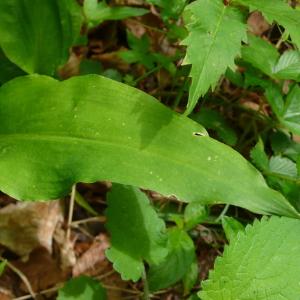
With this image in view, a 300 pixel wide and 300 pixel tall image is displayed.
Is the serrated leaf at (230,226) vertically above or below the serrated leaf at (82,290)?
above

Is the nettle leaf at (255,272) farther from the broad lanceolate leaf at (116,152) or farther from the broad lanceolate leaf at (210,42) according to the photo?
the broad lanceolate leaf at (210,42)

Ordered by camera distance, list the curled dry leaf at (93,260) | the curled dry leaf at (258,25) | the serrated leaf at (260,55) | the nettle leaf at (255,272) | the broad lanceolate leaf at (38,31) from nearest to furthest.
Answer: the nettle leaf at (255,272)
the broad lanceolate leaf at (38,31)
the serrated leaf at (260,55)
the curled dry leaf at (93,260)
the curled dry leaf at (258,25)

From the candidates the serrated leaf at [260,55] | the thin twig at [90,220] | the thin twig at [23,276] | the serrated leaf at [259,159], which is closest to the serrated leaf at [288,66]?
the serrated leaf at [260,55]

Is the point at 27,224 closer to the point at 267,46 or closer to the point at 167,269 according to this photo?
the point at 167,269

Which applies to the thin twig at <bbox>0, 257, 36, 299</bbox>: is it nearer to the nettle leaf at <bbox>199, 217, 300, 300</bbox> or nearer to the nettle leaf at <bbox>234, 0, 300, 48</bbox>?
the nettle leaf at <bbox>199, 217, 300, 300</bbox>

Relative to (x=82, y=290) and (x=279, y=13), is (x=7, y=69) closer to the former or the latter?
(x=82, y=290)

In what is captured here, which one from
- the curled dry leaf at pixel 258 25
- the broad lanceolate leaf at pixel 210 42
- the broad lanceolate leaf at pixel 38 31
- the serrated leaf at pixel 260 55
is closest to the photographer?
the broad lanceolate leaf at pixel 210 42
